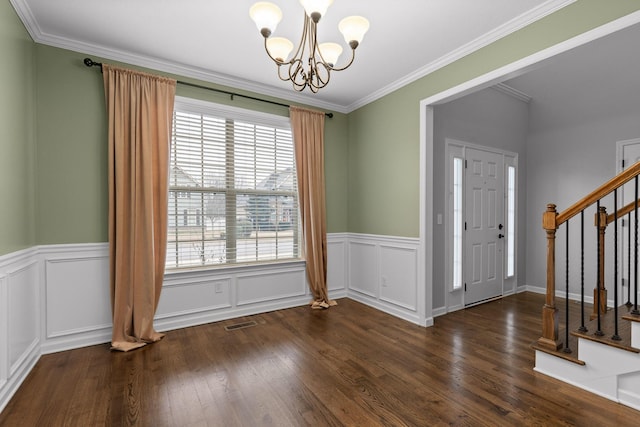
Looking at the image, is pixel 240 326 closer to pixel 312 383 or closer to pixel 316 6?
pixel 312 383

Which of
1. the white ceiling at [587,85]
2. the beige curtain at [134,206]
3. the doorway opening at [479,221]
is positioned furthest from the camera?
the doorway opening at [479,221]

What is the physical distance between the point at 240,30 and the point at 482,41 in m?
2.11

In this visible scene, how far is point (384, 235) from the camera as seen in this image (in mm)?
4004

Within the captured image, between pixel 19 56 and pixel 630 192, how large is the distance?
6217 millimetres

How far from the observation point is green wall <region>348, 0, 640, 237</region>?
2283 mm

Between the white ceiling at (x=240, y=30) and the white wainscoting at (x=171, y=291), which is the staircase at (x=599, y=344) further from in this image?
the white ceiling at (x=240, y=30)

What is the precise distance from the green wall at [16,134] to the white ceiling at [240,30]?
244 millimetres

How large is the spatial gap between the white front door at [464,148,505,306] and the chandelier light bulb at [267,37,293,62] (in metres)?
2.88

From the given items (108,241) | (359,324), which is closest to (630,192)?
(359,324)

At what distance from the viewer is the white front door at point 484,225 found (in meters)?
4.16

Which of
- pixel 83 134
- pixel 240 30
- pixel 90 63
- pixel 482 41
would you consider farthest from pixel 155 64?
pixel 482 41

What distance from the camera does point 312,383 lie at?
2.31m

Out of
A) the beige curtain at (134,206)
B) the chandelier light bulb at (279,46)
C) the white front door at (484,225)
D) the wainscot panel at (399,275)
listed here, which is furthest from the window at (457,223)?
the beige curtain at (134,206)

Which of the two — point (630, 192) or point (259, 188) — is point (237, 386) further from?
point (630, 192)
